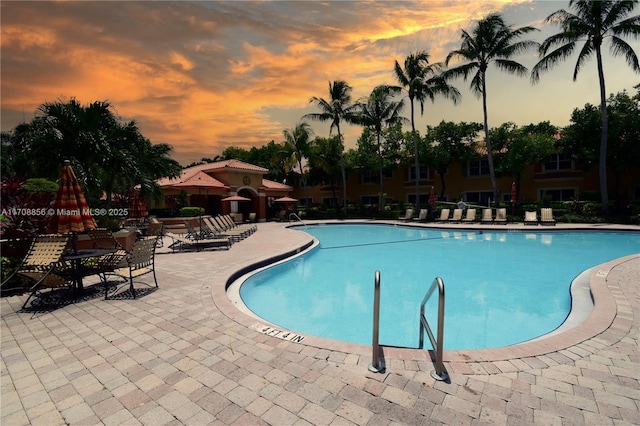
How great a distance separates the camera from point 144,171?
44.6 feet

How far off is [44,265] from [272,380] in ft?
17.6

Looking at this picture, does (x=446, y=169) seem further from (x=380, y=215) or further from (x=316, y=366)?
(x=316, y=366)

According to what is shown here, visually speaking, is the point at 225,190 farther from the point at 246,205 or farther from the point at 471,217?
the point at 471,217

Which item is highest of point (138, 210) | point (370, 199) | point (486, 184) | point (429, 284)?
point (486, 184)

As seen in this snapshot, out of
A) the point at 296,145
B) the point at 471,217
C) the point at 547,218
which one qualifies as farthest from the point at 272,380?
the point at 296,145

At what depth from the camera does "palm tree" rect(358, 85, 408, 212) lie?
27.9m

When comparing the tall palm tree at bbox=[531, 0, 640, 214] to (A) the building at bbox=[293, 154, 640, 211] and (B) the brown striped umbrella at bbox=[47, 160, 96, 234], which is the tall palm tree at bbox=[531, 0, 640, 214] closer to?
(A) the building at bbox=[293, 154, 640, 211]

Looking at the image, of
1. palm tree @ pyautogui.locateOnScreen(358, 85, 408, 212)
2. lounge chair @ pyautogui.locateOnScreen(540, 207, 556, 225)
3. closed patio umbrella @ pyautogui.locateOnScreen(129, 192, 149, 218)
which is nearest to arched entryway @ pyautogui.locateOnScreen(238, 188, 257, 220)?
palm tree @ pyautogui.locateOnScreen(358, 85, 408, 212)

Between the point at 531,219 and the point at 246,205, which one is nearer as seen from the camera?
the point at 531,219

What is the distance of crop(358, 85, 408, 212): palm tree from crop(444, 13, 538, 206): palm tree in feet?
19.6

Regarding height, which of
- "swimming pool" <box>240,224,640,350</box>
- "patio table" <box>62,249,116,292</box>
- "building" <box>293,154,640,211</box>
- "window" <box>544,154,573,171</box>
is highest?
"window" <box>544,154,573,171</box>

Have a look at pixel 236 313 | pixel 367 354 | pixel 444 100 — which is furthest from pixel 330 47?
pixel 444 100

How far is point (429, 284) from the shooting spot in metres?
8.44

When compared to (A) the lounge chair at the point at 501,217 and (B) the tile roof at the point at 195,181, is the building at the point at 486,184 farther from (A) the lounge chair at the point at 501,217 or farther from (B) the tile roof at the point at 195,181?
(B) the tile roof at the point at 195,181
